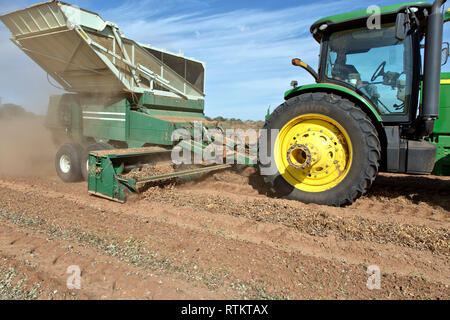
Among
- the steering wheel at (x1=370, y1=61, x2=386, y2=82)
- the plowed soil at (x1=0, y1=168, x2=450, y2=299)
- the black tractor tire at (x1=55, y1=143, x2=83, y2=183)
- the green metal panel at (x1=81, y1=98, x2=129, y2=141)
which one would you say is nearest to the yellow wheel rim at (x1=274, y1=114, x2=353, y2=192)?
the plowed soil at (x1=0, y1=168, x2=450, y2=299)

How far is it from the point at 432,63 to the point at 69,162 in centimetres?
611

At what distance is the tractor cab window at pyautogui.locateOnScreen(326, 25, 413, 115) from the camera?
377 cm

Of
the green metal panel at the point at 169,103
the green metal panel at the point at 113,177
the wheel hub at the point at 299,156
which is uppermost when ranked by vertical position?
the green metal panel at the point at 169,103

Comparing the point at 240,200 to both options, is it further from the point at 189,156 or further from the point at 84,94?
the point at 84,94

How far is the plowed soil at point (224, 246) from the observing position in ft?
7.69

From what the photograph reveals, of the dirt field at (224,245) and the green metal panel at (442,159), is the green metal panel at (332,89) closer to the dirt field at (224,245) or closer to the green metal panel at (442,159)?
the green metal panel at (442,159)

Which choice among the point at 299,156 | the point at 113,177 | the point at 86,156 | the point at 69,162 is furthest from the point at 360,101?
the point at 69,162

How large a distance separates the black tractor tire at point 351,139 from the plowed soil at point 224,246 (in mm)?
170

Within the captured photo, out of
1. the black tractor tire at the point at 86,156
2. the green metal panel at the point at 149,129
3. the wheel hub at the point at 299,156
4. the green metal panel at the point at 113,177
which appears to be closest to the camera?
the wheel hub at the point at 299,156

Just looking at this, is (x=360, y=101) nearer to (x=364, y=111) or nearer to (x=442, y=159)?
(x=364, y=111)

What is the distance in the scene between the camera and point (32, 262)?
9.07 feet

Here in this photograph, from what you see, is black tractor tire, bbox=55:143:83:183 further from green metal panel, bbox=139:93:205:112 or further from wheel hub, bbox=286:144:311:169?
wheel hub, bbox=286:144:311:169

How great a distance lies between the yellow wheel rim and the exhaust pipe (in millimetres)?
885

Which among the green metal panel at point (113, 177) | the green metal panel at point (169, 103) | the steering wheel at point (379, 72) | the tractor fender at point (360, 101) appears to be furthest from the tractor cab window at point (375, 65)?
the green metal panel at point (169, 103)
